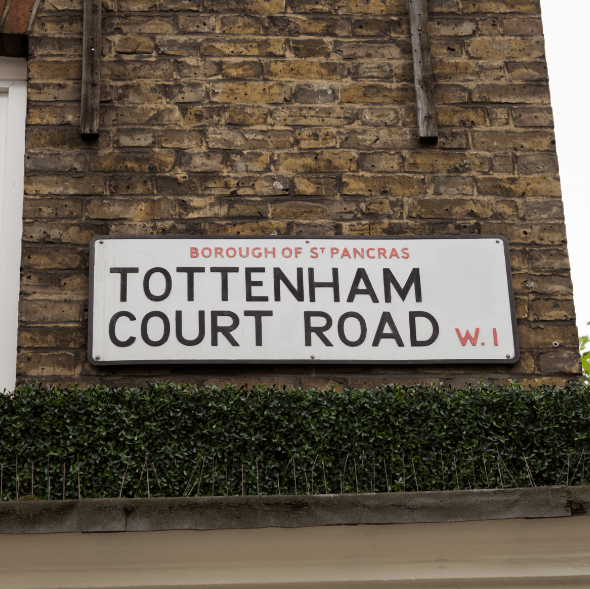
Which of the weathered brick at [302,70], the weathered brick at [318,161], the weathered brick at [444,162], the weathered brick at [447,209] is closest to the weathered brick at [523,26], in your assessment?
the weathered brick at [444,162]

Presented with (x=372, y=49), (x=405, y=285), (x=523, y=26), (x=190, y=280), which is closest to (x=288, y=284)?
(x=190, y=280)

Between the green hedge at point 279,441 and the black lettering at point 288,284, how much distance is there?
2.86 feet

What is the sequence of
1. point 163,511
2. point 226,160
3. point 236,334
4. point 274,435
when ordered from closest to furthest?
point 163,511
point 274,435
point 236,334
point 226,160

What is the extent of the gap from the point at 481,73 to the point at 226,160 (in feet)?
5.12

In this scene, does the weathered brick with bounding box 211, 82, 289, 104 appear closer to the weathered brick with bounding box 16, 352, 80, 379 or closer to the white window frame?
the white window frame

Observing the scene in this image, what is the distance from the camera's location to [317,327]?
3869 mm

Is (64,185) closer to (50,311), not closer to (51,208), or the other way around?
(51,208)

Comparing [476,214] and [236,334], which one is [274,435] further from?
[476,214]

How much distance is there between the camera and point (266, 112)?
4.30 metres

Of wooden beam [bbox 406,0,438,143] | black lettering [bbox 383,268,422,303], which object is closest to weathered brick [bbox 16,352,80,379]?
black lettering [bbox 383,268,422,303]

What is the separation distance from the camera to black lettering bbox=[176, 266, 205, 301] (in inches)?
152

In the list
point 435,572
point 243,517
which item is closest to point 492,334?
point 435,572

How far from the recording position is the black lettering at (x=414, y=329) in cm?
388

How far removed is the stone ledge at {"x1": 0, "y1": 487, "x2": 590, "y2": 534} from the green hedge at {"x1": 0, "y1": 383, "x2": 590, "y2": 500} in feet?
0.98
